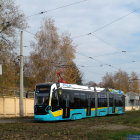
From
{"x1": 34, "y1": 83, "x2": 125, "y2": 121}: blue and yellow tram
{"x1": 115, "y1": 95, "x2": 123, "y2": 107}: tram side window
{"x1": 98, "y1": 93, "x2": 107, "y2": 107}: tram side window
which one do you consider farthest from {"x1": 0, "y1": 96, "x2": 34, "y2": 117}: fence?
{"x1": 115, "y1": 95, "x2": 123, "y2": 107}: tram side window

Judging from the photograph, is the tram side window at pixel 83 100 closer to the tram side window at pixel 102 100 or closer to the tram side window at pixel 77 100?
the tram side window at pixel 77 100

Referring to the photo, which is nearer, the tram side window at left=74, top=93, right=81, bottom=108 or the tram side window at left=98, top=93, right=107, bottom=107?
the tram side window at left=74, top=93, right=81, bottom=108

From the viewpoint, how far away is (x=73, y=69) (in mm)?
36906

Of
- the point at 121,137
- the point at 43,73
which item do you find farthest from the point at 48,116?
the point at 43,73

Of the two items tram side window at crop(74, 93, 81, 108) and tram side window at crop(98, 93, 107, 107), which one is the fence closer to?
tram side window at crop(74, 93, 81, 108)

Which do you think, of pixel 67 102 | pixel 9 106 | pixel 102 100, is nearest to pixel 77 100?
pixel 67 102

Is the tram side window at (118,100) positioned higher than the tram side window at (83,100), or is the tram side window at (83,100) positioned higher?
the tram side window at (83,100)

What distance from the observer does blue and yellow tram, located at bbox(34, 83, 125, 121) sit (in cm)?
1845

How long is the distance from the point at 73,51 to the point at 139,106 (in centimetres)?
4311

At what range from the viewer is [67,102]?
19.9 metres

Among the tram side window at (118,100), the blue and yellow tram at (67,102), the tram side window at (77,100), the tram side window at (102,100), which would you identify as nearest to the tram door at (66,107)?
the blue and yellow tram at (67,102)

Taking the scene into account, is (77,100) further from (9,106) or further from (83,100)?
(9,106)

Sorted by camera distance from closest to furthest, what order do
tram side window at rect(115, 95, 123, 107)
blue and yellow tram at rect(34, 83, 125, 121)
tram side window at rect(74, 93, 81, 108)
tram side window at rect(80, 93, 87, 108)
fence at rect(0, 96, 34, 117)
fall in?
blue and yellow tram at rect(34, 83, 125, 121) → tram side window at rect(74, 93, 81, 108) → tram side window at rect(80, 93, 87, 108) → fence at rect(0, 96, 34, 117) → tram side window at rect(115, 95, 123, 107)

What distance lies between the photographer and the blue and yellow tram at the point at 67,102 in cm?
1845
